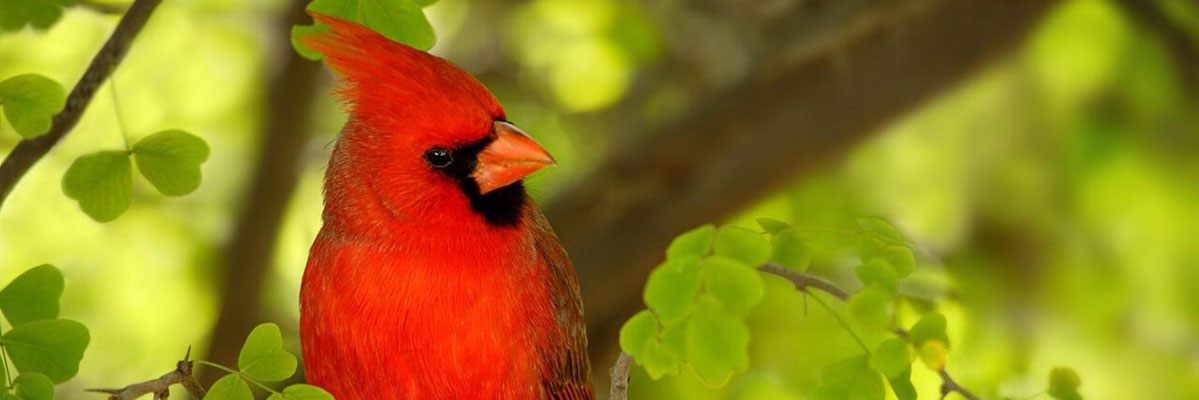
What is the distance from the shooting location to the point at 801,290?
114 centimetres

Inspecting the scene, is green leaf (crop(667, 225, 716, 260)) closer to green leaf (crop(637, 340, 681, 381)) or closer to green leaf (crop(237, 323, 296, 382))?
green leaf (crop(637, 340, 681, 381))

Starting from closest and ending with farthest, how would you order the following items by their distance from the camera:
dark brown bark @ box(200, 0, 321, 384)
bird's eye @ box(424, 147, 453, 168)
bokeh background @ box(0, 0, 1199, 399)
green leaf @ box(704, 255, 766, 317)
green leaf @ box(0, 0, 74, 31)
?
green leaf @ box(704, 255, 766, 317)
bird's eye @ box(424, 147, 453, 168)
green leaf @ box(0, 0, 74, 31)
dark brown bark @ box(200, 0, 321, 384)
bokeh background @ box(0, 0, 1199, 399)

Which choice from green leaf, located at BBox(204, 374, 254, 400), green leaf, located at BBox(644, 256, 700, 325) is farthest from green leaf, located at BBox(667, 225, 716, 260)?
green leaf, located at BBox(204, 374, 254, 400)

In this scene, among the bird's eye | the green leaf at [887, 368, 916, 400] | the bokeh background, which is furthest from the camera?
the bokeh background

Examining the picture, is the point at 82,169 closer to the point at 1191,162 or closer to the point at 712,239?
the point at 712,239

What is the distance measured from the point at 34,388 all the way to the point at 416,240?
0.35 meters

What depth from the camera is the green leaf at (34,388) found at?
3.78ft

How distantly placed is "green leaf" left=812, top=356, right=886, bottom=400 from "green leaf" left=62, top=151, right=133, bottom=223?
646mm

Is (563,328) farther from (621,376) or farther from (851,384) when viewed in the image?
(851,384)

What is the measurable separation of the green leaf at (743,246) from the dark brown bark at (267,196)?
158cm

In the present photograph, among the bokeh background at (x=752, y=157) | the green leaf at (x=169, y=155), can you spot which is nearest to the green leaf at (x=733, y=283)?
the green leaf at (x=169, y=155)

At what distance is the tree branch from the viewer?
1344 millimetres

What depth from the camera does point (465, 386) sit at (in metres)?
1.30

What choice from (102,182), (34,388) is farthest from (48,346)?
(102,182)
